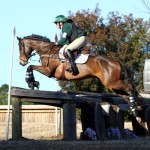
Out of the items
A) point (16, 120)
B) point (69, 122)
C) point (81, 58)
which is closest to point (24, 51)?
point (81, 58)

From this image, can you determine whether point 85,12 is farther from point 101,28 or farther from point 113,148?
point 113,148

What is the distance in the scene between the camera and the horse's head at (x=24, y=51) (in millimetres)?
14824

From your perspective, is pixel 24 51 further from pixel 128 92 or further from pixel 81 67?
pixel 128 92

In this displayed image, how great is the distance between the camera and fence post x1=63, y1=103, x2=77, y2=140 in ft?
41.6

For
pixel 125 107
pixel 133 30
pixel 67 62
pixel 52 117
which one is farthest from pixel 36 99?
pixel 133 30

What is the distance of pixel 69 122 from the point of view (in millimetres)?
12719

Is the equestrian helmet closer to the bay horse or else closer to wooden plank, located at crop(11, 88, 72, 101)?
the bay horse

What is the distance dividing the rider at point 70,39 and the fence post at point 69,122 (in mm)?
1788

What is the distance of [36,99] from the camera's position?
12.6 metres

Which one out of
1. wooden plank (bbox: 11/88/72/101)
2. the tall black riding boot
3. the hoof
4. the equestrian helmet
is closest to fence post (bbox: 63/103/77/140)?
wooden plank (bbox: 11/88/72/101)

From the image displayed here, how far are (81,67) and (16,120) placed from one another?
324 cm

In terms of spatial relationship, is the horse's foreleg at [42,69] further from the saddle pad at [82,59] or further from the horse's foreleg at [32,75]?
the saddle pad at [82,59]

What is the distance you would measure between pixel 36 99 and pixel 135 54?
19.1 metres

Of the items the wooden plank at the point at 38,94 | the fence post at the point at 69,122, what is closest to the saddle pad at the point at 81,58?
the wooden plank at the point at 38,94
